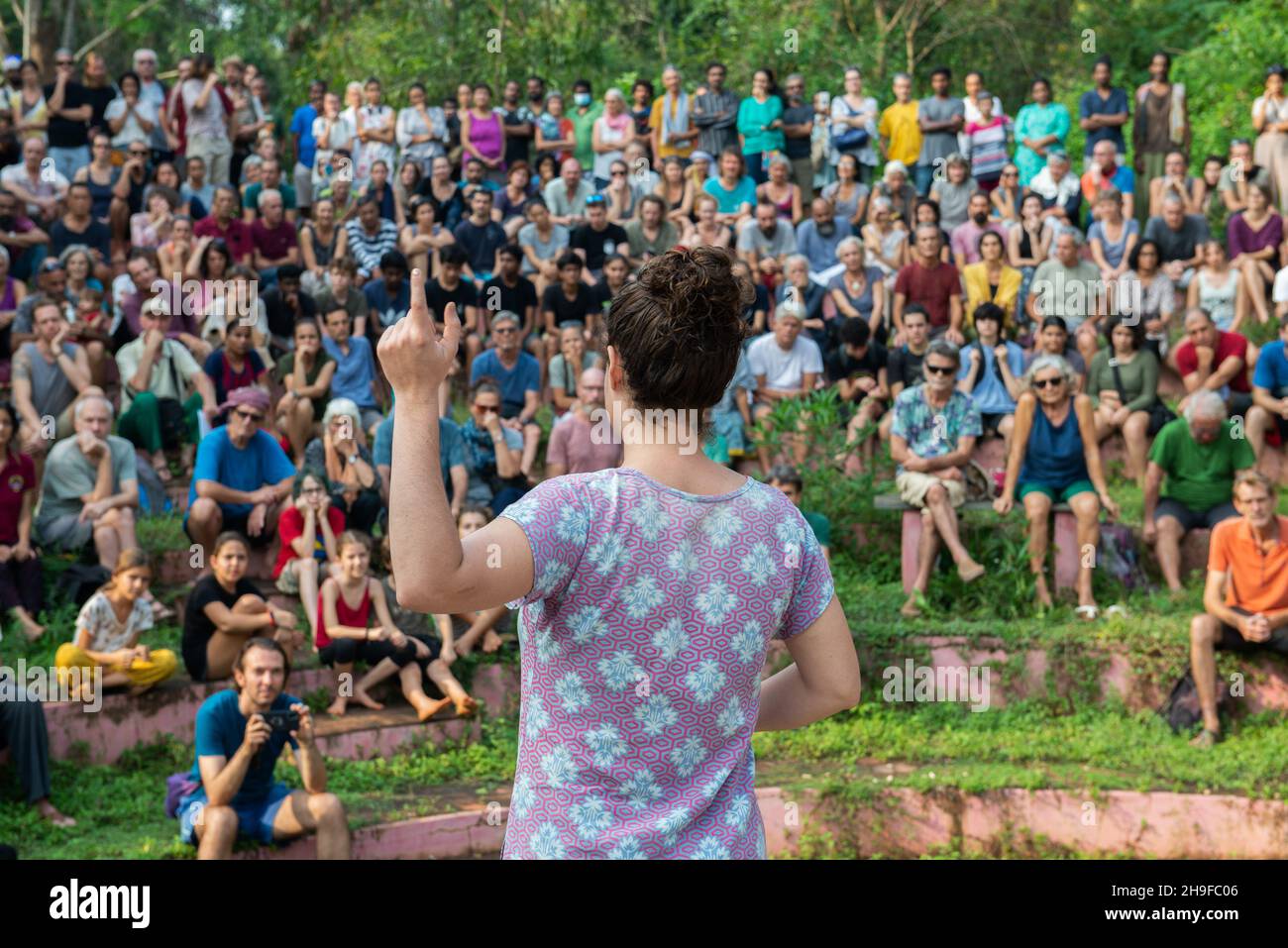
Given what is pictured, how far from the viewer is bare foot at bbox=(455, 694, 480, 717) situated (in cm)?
880

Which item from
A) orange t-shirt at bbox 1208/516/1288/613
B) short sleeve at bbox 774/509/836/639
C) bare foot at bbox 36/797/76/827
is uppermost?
short sleeve at bbox 774/509/836/639

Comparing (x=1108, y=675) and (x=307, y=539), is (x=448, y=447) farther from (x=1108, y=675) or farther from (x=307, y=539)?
(x=1108, y=675)

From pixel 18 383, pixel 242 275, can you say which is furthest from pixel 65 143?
pixel 18 383

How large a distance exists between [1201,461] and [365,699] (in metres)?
5.00

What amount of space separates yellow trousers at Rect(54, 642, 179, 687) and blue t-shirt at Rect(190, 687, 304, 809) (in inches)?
49.7

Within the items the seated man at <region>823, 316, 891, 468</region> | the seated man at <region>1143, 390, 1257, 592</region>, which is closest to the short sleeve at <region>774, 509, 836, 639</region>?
the seated man at <region>1143, 390, 1257, 592</region>

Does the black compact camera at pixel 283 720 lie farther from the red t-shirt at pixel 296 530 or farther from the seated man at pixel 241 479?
the seated man at pixel 241 479

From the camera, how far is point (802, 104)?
1526 cm

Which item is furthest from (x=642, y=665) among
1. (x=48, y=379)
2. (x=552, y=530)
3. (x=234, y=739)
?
(x=48, y=379)

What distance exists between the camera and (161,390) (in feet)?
36.0

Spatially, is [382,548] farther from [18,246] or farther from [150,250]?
[18,246]

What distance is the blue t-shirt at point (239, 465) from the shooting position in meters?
9.60

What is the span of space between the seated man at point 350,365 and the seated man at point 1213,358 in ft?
18.0

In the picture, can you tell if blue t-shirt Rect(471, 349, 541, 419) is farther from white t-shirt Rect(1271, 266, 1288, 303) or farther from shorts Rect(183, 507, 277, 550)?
white t-shirt Rect(1271, 266, 1288, 303)
